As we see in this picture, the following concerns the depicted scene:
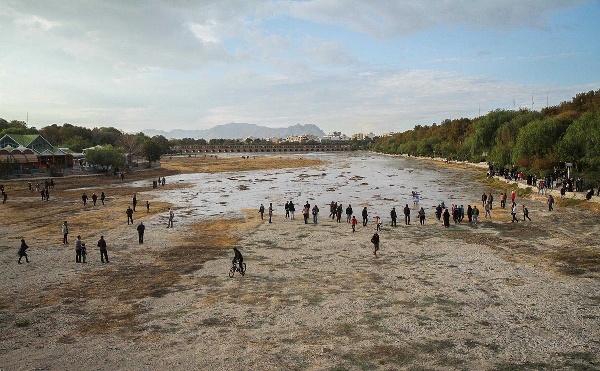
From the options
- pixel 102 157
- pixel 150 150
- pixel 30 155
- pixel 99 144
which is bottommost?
pixel 102 157

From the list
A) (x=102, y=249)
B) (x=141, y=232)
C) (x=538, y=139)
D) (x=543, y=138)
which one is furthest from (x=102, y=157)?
(x=543, y=138)

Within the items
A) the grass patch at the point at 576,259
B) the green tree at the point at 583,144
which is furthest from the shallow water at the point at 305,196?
the grass patch at the point at 576,259

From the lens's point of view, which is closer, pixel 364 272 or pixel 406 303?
pixel 406 303

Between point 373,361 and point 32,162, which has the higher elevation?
point 32,162

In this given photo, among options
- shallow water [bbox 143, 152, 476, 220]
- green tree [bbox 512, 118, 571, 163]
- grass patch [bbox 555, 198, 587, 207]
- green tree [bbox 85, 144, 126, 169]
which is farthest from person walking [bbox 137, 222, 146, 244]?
green tree [bbox 85, 144, 126, 169]

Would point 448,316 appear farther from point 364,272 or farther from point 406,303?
point 364,272

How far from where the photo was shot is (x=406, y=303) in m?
13.4

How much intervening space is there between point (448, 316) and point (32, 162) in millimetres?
69259

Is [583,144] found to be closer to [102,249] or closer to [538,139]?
[538,139]

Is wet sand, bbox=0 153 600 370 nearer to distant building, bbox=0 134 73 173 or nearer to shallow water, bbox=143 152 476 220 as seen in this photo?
shallow water, bbox=143 152 476 220

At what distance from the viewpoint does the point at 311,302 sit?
13562mm

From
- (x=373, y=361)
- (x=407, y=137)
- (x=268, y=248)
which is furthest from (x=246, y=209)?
(x=407, y=137)

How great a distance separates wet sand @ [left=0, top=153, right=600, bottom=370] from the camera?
9.99m

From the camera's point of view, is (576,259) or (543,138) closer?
Result: (576,259)
